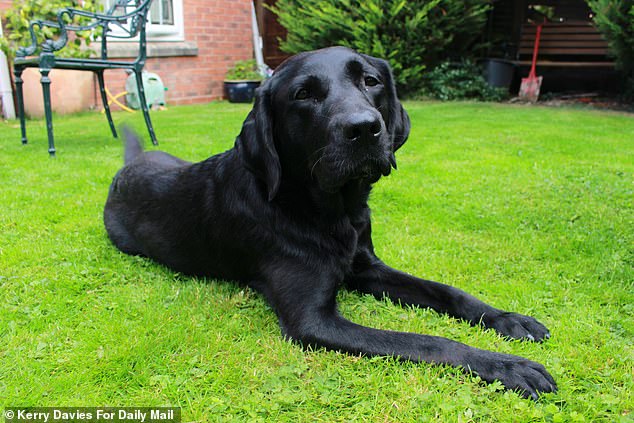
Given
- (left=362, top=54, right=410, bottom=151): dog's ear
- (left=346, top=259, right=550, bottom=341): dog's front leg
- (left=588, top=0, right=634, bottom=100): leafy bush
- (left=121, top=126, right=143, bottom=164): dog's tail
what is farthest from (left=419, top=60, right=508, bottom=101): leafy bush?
(left=346, top=259, right=550, bottom=341): dog's front leg

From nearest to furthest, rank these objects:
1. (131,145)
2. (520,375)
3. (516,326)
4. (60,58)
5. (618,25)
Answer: (520,375) < (516,326) < (131,145) < (60,58) < (618,25)

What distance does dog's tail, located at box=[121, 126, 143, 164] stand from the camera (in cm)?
368

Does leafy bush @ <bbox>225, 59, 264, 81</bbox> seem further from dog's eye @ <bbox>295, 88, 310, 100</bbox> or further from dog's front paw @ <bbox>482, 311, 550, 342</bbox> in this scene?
dog's front paw @ <bbox>482, 311, 550, 342</bbox>

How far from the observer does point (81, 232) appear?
3365mm

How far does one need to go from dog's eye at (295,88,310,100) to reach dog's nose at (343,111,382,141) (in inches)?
13.4

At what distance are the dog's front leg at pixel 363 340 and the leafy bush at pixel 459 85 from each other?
947cm

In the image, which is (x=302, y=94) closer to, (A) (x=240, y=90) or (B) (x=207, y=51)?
(A) (x=240, y=90)

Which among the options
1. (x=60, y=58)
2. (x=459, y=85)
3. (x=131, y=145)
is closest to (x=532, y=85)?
(x=459, y=85)

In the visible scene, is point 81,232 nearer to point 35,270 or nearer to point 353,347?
point 35,270

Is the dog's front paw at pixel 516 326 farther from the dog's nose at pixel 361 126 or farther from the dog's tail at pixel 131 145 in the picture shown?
the dog's tail at pixel 131 145

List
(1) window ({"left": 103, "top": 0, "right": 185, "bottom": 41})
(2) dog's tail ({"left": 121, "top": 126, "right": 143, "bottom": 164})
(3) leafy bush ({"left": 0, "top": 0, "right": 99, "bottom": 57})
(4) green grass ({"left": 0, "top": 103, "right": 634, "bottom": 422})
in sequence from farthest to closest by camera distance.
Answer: (1) window ({"left": 103, "top": 0, "right": 185, "bottom": 41}) < (3) leafy bush ({"left": 0, "top": 0, "right": 99, "bottom": 57}) < (2) dog's tail ({"left": 121, "top": 126, "right": 143, "bottom": 164}) < (4) green grass ({"left": 0, "top": 103, "right": 634, "bottom": 422})

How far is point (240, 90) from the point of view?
10.9m

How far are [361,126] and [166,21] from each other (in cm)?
990

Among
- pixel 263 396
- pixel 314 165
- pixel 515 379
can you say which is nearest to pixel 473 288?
pixel 515 379
